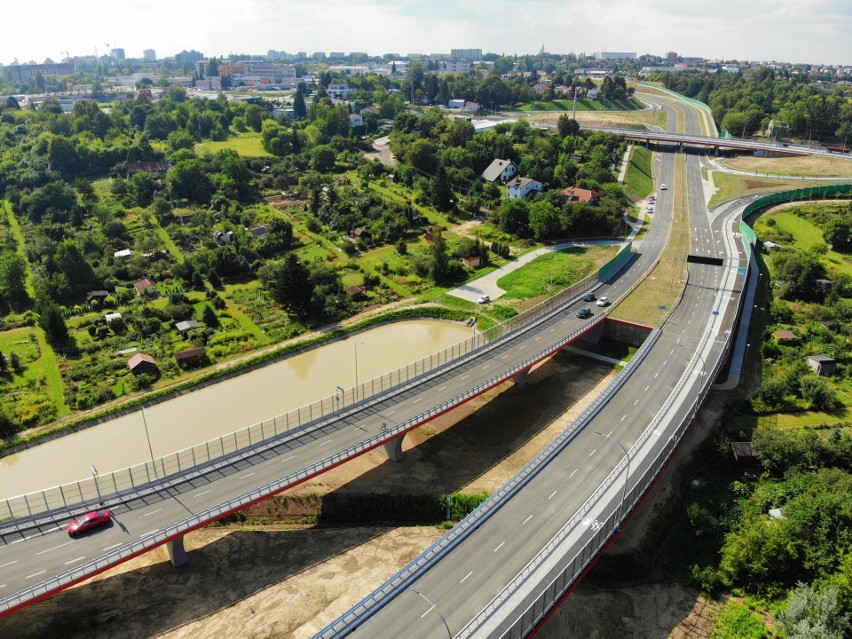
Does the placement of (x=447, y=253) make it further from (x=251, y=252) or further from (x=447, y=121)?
(x=447, y=121)

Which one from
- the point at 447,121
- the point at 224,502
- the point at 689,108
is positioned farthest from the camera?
the point at 689,108

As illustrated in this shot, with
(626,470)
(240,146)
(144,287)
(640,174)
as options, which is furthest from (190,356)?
(240,146)

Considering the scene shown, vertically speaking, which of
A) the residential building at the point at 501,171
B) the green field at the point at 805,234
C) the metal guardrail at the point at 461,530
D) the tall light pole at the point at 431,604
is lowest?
the tall light pole at the point at 431,604

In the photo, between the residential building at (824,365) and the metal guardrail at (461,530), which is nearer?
the metal guardrail at (461,530)

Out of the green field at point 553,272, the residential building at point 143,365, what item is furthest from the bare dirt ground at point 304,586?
the green field at point 553,272

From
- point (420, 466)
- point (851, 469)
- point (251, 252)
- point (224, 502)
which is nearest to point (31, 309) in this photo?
point (251, 252)

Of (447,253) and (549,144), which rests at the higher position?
(549,144)

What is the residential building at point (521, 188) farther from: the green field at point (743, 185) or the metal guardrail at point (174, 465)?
the metal guardrail at point (174, 465)

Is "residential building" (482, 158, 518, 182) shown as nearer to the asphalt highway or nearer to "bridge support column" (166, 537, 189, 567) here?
the asphalt highway
